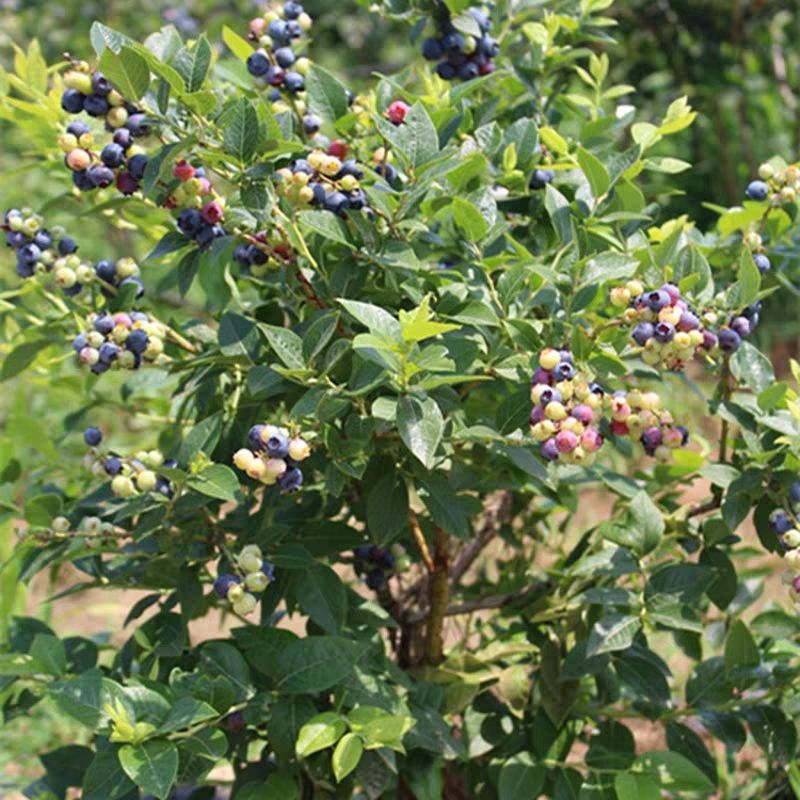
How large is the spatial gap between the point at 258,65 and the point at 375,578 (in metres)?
0.70

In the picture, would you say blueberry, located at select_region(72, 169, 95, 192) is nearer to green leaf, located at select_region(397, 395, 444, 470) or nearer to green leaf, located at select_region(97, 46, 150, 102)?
green leaf, located at select_region(97, 46, 150, 102)

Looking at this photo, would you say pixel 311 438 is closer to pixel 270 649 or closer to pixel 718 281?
pixel 270 649

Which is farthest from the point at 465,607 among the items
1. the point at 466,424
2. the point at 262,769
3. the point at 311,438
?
the point at 311,438

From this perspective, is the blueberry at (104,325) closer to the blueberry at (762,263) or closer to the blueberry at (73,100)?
the blueberry at (73,100)

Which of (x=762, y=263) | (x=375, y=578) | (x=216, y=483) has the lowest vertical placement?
(x=375, y=578)

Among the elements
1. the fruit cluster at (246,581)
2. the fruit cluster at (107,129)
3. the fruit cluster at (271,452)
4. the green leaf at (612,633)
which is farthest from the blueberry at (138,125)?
the green leaf at (612,633)

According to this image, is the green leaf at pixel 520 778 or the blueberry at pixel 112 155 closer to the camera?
the blueberry at pixel 112 155

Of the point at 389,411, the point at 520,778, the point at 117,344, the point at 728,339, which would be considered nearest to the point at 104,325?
the point at 117,344

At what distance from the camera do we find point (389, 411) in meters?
1.20

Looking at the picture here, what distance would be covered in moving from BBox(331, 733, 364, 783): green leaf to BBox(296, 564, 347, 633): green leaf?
14cm

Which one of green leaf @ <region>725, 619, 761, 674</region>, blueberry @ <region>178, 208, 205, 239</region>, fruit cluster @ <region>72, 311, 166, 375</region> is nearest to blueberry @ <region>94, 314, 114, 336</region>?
fruit cluster @ <region>72, 311, 166, 375</region>

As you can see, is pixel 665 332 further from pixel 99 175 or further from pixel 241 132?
pixel 99 175

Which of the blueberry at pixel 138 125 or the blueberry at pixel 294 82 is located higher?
the blueberry at pixel 138 125

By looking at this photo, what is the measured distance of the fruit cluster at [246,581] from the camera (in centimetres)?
129
